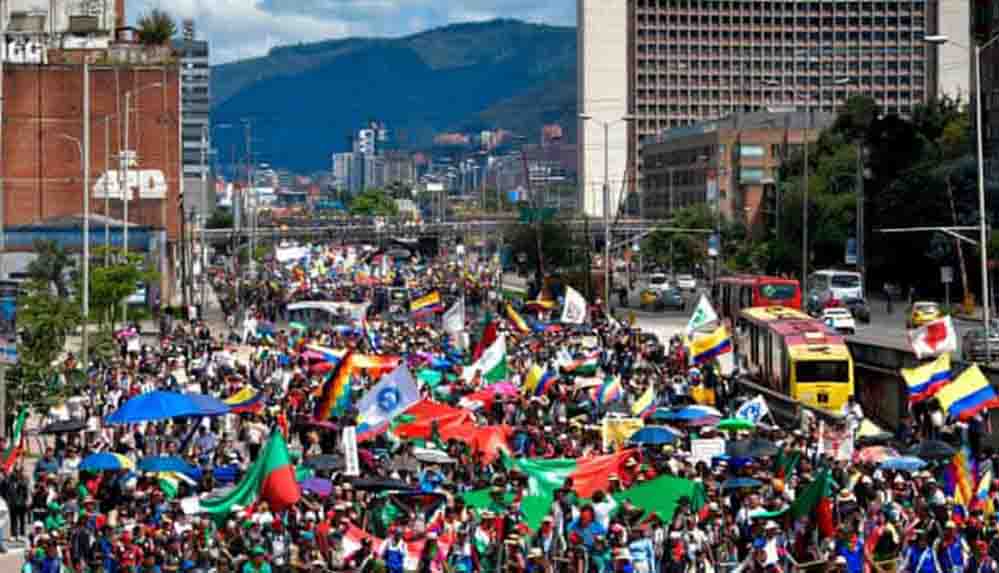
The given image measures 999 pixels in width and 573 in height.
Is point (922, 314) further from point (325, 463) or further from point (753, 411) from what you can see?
point (325, 463)

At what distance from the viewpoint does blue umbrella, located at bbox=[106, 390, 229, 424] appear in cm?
2997

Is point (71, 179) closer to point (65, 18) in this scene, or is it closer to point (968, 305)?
point (65, 18)

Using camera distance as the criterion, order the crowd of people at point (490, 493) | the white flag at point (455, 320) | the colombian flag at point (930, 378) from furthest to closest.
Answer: the white flag at point (455, 320)
the colombian flag at point (930, 378)
the crowd of people at point (490, 493)

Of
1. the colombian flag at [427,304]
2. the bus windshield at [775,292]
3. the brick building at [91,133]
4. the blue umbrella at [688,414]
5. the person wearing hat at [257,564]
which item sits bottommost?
the person wearing hat at [257,564]

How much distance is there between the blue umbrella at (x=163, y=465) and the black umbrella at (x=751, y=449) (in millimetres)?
6680

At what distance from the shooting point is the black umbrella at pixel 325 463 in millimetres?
26828

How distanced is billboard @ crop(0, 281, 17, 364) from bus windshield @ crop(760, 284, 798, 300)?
121 feet

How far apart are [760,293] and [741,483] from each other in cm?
4293

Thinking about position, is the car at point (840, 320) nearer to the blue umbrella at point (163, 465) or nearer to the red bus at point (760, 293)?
the red bus at point (760, 293)

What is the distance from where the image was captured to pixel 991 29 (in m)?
85.1

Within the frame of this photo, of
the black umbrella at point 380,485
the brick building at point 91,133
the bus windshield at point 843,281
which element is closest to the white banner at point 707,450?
the black umbrella at point 380,485

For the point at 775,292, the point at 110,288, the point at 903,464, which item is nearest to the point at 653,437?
the point at 903,464

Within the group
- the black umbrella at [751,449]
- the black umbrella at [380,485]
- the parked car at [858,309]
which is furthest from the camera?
the parked car at [858,309]

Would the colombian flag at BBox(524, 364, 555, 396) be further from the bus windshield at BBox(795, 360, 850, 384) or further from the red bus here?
the red bus
